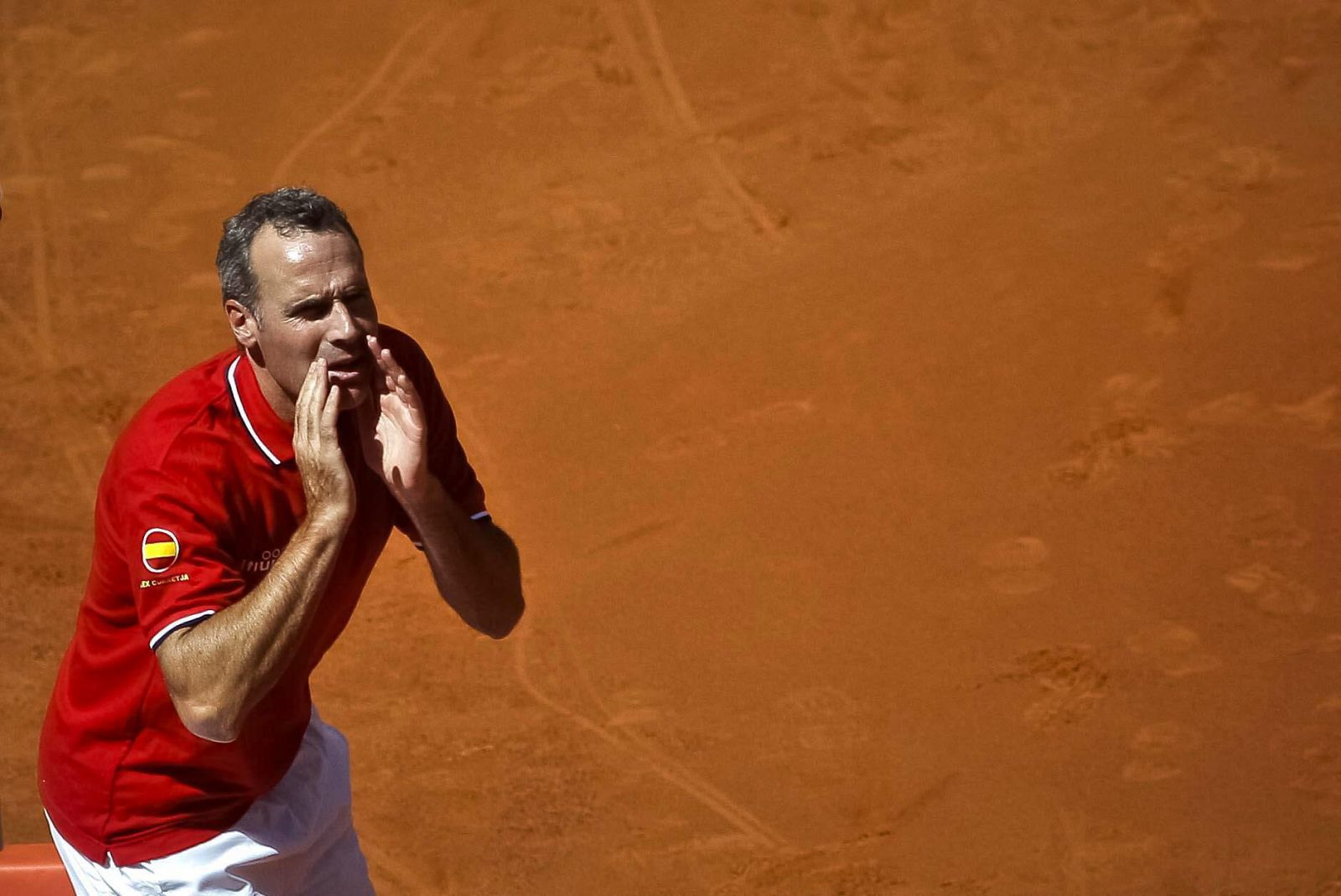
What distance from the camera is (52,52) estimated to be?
795 cm

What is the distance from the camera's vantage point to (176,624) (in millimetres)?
2496

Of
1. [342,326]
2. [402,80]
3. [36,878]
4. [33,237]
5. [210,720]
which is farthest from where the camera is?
[402,80]

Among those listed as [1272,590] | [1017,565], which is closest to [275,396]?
[1017,565]

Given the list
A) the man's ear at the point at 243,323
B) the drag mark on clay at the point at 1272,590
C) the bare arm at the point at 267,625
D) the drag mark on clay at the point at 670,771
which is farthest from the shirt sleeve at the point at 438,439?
the drag mark on clay at the point at 1272,590

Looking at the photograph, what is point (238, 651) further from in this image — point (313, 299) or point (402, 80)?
point (402, 80)

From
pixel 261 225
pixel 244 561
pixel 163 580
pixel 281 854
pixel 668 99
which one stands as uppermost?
pixel 261 225

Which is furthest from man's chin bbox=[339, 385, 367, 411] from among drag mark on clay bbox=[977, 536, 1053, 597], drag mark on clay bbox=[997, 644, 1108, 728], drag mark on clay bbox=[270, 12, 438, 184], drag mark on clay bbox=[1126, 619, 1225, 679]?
drag mark on clay bbox=[270, 12, 438, 184]

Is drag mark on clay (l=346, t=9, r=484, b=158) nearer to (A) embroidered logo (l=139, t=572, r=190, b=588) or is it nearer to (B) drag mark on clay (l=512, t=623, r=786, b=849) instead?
(B) drag mark on clay (l=512, t=623, r=786, b=849)

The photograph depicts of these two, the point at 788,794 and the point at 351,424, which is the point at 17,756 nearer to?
the point at 788,794

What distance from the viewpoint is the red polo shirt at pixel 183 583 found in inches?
102

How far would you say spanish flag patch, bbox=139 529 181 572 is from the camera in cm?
253

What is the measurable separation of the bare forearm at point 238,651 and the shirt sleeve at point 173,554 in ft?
0.14

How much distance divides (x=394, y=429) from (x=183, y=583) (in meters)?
0.52

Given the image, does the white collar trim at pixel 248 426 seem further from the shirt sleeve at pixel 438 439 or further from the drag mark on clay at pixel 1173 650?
the drag mark on clay at pixel 1173 650
